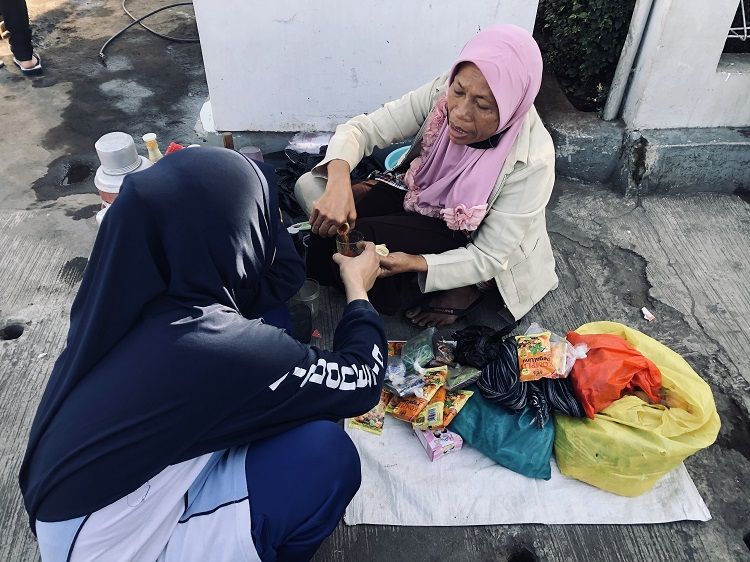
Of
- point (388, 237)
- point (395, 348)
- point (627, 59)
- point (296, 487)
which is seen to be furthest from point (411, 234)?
point (627, 59)

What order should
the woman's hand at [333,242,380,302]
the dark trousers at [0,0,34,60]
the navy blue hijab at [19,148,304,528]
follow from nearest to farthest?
the navy blue hijab at [19,148,304,528] → the woman's hand at [333,242,380,302] → the dark trousers at [0,0,34,60]

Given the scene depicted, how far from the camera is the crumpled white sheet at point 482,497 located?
1987 millimetres

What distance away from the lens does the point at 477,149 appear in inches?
88.3

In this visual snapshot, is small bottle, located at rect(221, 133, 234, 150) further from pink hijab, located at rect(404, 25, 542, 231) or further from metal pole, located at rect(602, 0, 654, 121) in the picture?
metal pole, located at rect(602, 0, 654, 121)

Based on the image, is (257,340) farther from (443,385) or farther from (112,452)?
(443,385)

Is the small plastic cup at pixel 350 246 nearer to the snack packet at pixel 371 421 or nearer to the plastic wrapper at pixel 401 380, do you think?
the plastic wrapper at pixel 401 380

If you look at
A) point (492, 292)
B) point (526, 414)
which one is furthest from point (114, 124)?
point (526, 414)

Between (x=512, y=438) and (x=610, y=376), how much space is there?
405mm

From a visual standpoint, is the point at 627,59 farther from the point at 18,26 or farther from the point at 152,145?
the point at 18,26

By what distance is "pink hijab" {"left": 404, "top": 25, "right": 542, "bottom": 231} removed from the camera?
6.61 ft

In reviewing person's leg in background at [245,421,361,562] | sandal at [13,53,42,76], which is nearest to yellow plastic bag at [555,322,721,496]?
person's leg in background at [245,421,361,562]

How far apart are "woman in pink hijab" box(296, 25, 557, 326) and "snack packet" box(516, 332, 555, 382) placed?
321mm

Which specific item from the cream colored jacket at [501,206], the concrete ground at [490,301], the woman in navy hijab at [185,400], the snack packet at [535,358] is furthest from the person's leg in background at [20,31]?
the snack packet at [535,358]

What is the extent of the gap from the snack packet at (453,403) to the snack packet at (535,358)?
0.21 metres
